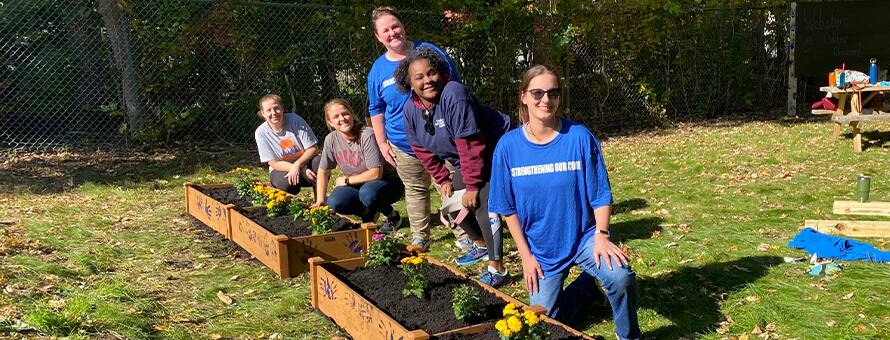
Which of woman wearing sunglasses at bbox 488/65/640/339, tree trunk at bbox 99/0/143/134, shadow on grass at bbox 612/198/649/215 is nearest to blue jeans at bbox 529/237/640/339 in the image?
woman wearing sunglasses at bbox 488/65/640/339

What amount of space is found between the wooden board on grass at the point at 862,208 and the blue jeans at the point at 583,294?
327 centimetres

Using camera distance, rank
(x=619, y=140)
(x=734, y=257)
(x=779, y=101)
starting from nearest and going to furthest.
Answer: (x=734, y=257), (x=619, y=140), (x=779, y=101)

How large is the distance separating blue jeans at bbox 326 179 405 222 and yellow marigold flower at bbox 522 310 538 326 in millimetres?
2938

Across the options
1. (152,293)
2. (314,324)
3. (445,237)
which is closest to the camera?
(314,324)

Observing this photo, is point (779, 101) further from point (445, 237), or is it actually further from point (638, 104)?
point (445, 237)

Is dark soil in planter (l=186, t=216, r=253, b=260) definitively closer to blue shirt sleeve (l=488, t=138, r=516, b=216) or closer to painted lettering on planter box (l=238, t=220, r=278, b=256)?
painted lettering on planter box (l=238, t=220, r=278, b=256)

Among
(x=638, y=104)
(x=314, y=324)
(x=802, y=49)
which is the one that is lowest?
(x=314, y=324)

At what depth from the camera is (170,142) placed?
10547 mm

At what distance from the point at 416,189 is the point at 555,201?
6.16 ft

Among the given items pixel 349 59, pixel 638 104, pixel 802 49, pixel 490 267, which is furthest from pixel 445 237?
pixel 802 49

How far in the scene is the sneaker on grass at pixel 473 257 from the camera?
512 centimetres

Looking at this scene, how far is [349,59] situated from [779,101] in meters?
8.49

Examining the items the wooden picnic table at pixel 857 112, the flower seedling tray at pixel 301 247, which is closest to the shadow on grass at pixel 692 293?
the flower seedling tray at pixel 301 247

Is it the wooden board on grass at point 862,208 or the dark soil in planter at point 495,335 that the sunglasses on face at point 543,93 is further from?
the wooden board on grass at point 862,208
